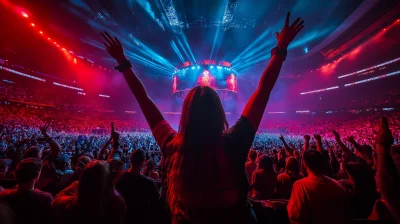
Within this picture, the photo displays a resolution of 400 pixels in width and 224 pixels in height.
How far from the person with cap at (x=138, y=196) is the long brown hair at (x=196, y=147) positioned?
2.06 m

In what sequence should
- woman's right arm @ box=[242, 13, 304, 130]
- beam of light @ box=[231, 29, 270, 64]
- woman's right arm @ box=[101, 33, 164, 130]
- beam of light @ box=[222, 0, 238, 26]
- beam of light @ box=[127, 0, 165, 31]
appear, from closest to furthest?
woman's right arm @ box=[242, 13, 304, 130] → woman's right arm @ box=[101, 33, 164, 130] → beam of light @ box=[127, 0, 165, 31] → beam of light @ box=[222, 0, 238, 26] → beam of light @ box=[231, 29, 270, 64]

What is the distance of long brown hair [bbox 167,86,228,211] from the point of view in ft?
3.24

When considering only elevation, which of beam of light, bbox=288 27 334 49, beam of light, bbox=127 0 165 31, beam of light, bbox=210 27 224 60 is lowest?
beam of light, bbox=127 0 165 31

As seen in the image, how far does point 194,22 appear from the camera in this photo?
2306cm

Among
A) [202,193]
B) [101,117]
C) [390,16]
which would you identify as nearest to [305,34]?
[390,16]

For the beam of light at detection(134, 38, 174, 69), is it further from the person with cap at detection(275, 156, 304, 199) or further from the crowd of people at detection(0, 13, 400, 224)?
the person with cap at detection(275, 156, 304, 199)

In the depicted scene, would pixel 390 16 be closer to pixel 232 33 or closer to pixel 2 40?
pixel 232 33

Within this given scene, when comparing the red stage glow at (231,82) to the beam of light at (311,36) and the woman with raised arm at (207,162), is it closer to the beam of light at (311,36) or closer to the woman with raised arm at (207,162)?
the beam of light at (311,36)

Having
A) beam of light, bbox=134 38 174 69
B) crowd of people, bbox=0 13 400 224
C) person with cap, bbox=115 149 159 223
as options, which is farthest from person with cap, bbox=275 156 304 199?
beam of light, bbox=134 38 174 69

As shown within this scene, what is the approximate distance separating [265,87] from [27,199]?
3071 mm

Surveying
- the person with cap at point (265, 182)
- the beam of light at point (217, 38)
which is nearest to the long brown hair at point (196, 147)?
the person with cap at point (265, 182)

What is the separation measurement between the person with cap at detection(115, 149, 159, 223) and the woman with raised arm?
203 centimetres

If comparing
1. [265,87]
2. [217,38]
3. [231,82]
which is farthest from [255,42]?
[265,87]

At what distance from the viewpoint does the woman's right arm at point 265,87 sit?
119 cm
